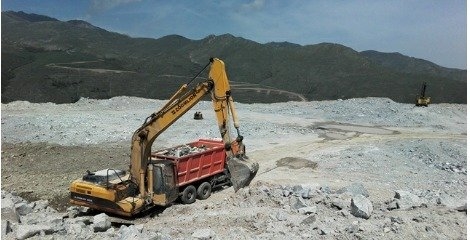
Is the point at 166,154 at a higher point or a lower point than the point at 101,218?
→ higher

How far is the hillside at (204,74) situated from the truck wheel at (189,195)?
3798cm

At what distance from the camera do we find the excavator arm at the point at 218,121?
11070mm

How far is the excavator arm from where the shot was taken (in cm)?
1107

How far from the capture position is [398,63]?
419 feet

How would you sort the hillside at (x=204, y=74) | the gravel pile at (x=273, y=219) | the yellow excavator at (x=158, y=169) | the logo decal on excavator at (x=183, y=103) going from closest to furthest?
the gravel pile at (x=273, y=219) < the yellow excavator at (x=158, y=169) < the logo decal on excavator at (x=183, y=103) < the hillside at (x=204, y=74)

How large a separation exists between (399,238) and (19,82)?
51.0m

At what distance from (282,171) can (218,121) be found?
20.9ft

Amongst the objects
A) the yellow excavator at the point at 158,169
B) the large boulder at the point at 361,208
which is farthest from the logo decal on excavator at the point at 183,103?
the large boulder at the point at 361,208

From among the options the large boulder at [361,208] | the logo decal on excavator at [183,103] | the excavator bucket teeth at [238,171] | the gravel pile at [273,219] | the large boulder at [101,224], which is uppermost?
the logo decal on excavator at [183,103]

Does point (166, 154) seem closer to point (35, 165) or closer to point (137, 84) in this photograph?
point (35, 165)

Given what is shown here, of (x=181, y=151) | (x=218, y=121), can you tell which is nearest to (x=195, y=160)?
(x=181, y=151)

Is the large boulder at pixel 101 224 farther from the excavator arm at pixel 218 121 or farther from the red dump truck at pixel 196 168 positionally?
the red dump truck at pixel 196 168

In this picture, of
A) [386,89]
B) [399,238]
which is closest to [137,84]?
[386,89]

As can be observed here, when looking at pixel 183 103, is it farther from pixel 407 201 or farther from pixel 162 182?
pixel 407 201
